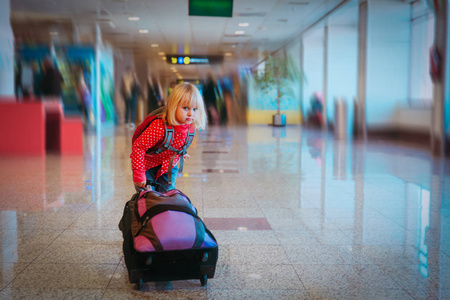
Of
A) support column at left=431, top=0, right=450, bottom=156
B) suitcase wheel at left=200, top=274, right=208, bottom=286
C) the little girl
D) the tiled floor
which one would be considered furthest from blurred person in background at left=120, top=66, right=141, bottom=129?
suitcase wheel at left=200, top=274, right=208, bottom=286

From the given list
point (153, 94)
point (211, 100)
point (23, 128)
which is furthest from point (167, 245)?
point (211, 100)

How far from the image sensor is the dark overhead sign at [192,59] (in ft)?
89.3

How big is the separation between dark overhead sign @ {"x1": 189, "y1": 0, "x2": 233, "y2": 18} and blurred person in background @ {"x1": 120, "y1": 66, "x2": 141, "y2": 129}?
1165cm

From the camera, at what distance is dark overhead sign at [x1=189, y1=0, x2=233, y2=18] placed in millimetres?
13062

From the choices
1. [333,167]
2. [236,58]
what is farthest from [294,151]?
[236,58]

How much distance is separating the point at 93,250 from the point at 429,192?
14.5 feet

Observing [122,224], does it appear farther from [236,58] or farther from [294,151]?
[236,58]

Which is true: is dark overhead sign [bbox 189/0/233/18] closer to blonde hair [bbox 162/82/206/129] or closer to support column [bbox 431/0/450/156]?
support column [bbox 431/0/450/156]

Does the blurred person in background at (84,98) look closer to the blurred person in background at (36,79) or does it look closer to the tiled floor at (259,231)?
the blurred person in background at (36,79)

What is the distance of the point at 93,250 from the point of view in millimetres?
3613

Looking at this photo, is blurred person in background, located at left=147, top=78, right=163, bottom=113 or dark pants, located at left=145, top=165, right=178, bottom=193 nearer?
dark pants, located at left=145, top=165, right=178, bottom=193

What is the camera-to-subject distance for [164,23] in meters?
17.7

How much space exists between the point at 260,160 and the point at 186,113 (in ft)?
21.8

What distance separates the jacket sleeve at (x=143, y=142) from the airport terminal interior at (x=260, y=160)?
0.67 meters
